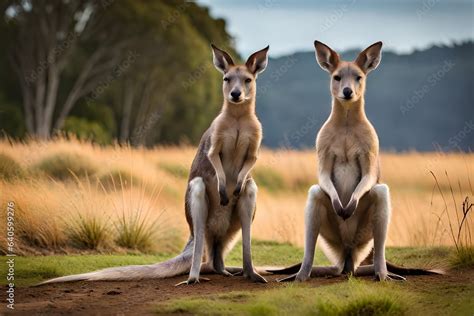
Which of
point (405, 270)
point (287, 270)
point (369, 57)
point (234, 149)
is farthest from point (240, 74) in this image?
point (405, 270)

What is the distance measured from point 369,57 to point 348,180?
1.23m

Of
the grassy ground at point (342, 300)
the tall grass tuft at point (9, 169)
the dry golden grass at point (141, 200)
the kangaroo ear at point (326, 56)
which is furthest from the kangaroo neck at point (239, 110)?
the tall grass tuft at point (9, 169)

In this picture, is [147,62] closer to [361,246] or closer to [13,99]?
[13,99]

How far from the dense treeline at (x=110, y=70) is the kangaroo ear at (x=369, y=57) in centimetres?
2240

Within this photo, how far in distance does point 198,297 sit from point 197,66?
30.7 meters

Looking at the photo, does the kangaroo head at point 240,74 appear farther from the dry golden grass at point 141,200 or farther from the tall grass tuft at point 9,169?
the tall grass tuft at point 9,169

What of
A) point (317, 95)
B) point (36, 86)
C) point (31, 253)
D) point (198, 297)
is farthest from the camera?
point (317, 95)

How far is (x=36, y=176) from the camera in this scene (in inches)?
527

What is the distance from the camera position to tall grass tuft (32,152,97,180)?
48.3ft

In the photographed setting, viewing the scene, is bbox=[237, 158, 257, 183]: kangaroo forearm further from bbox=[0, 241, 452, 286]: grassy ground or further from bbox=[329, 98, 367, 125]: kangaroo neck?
bbox=[0, 241, 452, 286]: grassy ground

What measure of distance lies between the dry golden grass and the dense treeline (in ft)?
43.4

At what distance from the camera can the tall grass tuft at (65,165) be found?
14711mm

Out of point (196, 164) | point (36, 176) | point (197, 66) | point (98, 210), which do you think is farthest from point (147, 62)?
point (196, 164)

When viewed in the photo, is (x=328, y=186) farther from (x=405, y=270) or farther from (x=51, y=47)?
(x=51, y=47)
